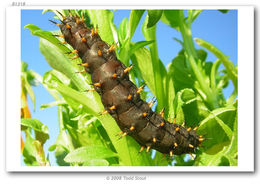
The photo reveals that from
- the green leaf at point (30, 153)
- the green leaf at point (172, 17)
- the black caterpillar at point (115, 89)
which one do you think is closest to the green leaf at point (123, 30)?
the black caterpillar at point (115, 89)

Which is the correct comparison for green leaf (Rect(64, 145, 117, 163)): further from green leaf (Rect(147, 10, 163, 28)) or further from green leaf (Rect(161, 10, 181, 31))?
green leaf (Rect(161, 10, 181, 31))

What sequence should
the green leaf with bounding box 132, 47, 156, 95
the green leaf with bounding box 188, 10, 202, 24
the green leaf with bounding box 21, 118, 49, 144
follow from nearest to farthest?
the green leaf with bounding box 132, 47, 156, 95 → the green leaf with bounding box 21, 118, 49, 144 → the green leaf with bounding box 188, 10, 202, 24

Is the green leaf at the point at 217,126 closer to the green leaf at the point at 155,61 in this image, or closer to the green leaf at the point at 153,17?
the green leaf at the point at 155,61

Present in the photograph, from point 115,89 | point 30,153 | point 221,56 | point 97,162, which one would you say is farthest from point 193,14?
point 30,153

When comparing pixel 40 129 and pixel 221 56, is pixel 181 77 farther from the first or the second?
pixel 40 129

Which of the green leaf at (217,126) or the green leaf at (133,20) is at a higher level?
the green leaf at (133,20)

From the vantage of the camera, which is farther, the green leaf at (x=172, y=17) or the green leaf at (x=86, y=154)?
the green leaf at (x=172, y=17)

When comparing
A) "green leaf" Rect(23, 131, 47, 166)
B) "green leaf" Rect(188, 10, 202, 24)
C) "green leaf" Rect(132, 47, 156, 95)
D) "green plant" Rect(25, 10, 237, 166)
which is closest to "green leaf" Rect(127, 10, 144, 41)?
"green plant" Rect(25, 10, 237, 166)
